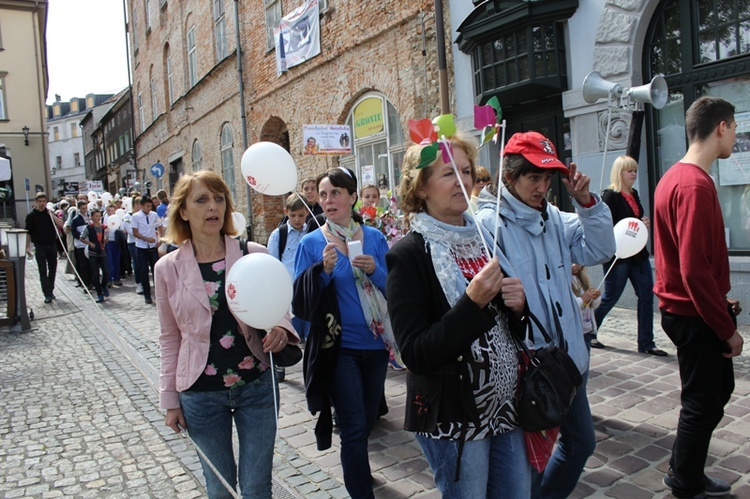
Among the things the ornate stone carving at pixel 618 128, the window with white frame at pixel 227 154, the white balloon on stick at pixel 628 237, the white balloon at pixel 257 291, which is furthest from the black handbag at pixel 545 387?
the window with white frame at pixel 227 154

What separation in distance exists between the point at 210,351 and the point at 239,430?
42 centimetres

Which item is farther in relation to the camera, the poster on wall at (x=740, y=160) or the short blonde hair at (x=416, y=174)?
the poster on wall at (x=740, y=160)

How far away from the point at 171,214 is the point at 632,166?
4.61m

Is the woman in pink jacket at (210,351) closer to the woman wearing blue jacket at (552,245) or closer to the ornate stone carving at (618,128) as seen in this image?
the woman wearing blue jacket at (552,245)

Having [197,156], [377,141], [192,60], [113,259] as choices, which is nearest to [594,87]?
[377,141]

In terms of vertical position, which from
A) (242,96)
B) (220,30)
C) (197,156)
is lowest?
(197,156)

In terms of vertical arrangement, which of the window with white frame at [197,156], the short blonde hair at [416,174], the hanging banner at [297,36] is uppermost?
the hanging banner at [297,36]

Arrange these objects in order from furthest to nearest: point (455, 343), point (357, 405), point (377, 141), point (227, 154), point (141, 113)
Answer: point (141, 113) → point (227, 154) → point (377, 141) → point (357, 405) → point (455, 343)

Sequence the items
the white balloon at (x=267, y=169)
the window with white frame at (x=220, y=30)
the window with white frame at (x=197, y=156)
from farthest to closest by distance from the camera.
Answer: the window with white frame at (x=197, y=156) → the window with white frame at (x=220, y=30) → the white balloon at (x=267, y=169)

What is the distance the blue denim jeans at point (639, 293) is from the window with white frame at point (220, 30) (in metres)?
16.9

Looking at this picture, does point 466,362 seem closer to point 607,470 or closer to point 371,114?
point 607,470

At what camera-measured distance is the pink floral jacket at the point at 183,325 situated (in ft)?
8.54

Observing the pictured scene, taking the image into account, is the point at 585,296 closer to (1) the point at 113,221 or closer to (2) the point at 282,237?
(2) the point at 282,237

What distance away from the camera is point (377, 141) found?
506 inches
